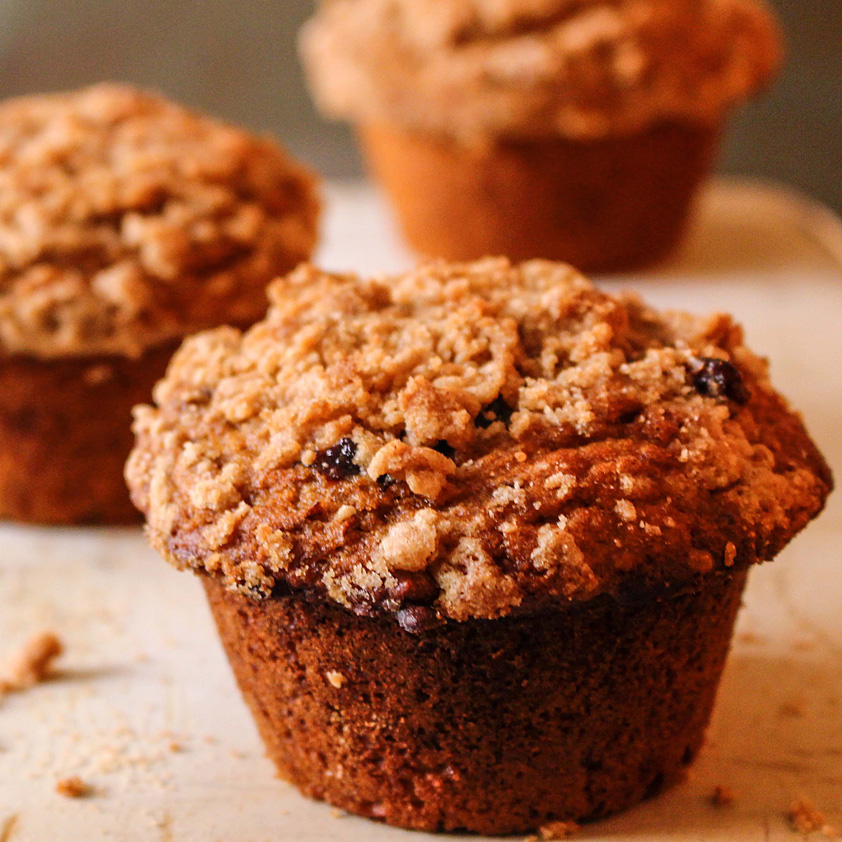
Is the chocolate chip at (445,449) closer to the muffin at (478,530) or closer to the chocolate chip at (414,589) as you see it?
the muffin at (478,530)

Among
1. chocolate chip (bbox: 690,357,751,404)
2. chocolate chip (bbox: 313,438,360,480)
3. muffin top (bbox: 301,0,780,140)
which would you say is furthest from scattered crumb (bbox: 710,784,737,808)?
muffin top (bbox: 301,0,780,140)

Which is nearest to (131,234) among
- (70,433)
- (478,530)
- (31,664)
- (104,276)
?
(104,276)

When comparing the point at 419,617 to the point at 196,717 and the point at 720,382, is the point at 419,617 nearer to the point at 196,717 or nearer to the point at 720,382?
the point at 720,382

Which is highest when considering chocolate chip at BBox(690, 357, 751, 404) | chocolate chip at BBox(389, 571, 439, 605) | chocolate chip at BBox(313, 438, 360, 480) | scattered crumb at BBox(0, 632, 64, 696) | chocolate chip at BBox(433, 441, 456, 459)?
chocolate chip at BBox(690, 357, 751, 404)

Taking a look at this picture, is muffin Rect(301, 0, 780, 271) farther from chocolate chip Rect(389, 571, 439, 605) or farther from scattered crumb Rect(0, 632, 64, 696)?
chocolate chip Rect(389, 571, 439, 605)

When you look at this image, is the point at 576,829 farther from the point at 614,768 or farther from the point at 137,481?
the point at 137,481

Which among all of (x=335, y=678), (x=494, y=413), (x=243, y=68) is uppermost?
(x=494, y=413)

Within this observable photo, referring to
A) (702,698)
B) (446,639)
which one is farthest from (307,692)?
(702,698)
